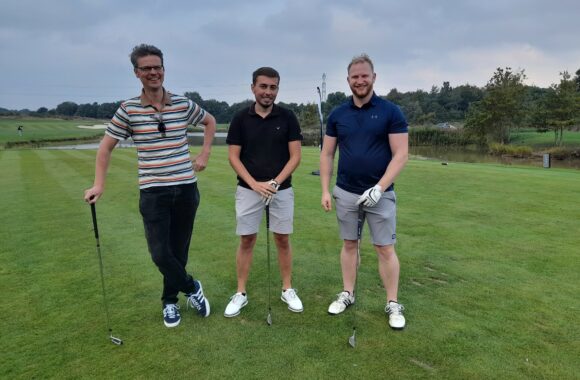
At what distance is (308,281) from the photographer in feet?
15.3

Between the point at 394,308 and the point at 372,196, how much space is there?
1.07m

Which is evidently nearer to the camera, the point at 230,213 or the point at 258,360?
the point at 258,360

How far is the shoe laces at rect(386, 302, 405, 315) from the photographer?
3.66m

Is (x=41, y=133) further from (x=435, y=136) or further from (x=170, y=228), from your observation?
(x=170, y=228)

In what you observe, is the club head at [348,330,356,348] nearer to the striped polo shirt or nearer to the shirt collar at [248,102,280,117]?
the striped polo shirt

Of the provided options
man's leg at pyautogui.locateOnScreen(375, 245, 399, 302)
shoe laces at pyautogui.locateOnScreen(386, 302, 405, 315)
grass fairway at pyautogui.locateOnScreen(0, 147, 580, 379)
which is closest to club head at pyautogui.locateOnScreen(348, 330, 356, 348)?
grass fairway at pyautogui.locateOnScreen(0, 147, 580, 379)

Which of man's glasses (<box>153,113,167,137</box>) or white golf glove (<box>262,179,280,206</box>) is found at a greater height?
man's glasses (<box>153,113,167,137</box>)

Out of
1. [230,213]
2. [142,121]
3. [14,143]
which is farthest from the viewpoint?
[14,143]

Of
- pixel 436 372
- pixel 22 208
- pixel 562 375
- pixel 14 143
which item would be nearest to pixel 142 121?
pixel 436 372

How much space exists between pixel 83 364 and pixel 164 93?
2.20 m

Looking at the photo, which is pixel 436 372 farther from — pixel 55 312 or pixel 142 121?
pixel 55 312

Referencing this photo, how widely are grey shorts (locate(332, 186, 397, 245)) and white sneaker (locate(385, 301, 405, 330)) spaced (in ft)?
1.83

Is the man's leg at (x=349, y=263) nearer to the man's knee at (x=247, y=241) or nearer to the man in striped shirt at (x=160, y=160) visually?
the man's knee at (x=247, y=241)

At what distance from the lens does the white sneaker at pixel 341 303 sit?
385 centimetres
